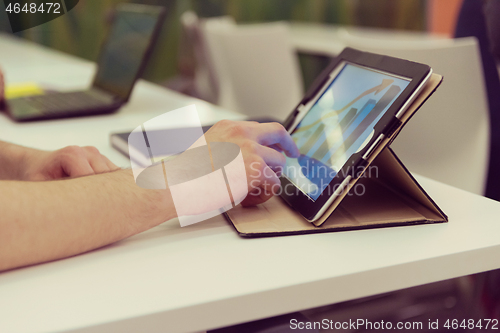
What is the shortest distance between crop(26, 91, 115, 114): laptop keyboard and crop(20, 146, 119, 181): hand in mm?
450

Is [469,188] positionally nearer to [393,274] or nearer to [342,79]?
[342,79]

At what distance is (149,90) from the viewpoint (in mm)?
1362

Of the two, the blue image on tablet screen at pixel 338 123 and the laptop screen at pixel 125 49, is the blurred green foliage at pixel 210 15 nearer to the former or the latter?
the laptop screen at pixel 125 49

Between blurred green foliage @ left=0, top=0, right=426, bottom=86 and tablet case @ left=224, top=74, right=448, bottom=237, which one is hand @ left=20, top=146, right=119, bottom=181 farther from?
blurred green foliage @ left=0, top=0, right=426, bottom=86

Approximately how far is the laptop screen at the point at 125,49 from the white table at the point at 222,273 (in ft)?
2.25

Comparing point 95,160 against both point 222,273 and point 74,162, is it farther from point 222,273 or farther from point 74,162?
point 222,273

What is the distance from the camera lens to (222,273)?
0.42m

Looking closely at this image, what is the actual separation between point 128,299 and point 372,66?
0.38 metres

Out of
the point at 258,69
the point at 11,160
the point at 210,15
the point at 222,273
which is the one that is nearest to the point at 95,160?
the point at 11,160

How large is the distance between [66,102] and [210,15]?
10.5 ft

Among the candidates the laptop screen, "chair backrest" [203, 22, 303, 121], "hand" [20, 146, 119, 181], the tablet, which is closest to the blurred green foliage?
"chair backrest" [203, 22, 303, 121]

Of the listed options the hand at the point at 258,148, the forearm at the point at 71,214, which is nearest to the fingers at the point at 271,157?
the hand at the point at 258,148

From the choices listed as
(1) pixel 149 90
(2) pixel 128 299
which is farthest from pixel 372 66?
(1) pixel 149 90

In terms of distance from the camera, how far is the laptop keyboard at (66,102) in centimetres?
107
